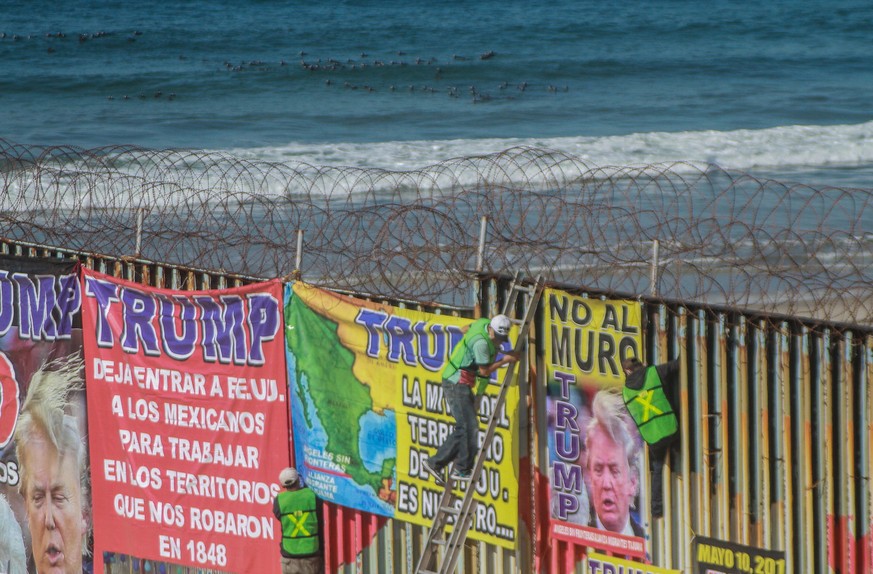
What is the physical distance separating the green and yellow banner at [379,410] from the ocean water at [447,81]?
20908 mm

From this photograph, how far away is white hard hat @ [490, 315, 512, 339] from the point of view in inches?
259

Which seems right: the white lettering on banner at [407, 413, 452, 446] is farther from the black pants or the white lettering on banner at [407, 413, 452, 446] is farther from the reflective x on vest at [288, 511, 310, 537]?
the black pants

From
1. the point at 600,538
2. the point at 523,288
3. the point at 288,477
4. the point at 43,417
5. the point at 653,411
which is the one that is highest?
the point at 523,288

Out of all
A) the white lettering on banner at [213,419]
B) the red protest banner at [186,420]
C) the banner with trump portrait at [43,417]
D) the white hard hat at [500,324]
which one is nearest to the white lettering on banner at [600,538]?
the white hard hat at [500,324]

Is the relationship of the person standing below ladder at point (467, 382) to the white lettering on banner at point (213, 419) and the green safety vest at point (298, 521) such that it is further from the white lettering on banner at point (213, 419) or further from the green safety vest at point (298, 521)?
the white lettering on banner at point (213, 419)

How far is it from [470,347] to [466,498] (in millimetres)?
878

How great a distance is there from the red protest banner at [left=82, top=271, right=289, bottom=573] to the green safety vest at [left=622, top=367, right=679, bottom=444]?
2.50 metres

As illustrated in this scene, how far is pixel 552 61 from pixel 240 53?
45.6 feet

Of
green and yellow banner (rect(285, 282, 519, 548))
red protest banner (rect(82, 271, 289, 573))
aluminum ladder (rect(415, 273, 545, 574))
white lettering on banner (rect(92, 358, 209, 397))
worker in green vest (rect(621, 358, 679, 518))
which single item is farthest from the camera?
white lettering on banner (rect(92, 358, 209, 397))

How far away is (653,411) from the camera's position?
633 centimetres

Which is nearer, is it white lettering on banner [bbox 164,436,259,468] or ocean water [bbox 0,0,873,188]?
white lettering on banner [bbox 164,436,259,468]

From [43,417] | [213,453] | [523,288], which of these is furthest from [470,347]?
[43,417]

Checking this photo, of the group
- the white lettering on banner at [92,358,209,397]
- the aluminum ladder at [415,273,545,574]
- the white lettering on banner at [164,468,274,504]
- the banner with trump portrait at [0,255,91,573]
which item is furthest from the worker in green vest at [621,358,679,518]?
the banner with trump portrait at [0,255,91,573]

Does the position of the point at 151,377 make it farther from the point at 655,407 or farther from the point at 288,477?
the point at 655,407
